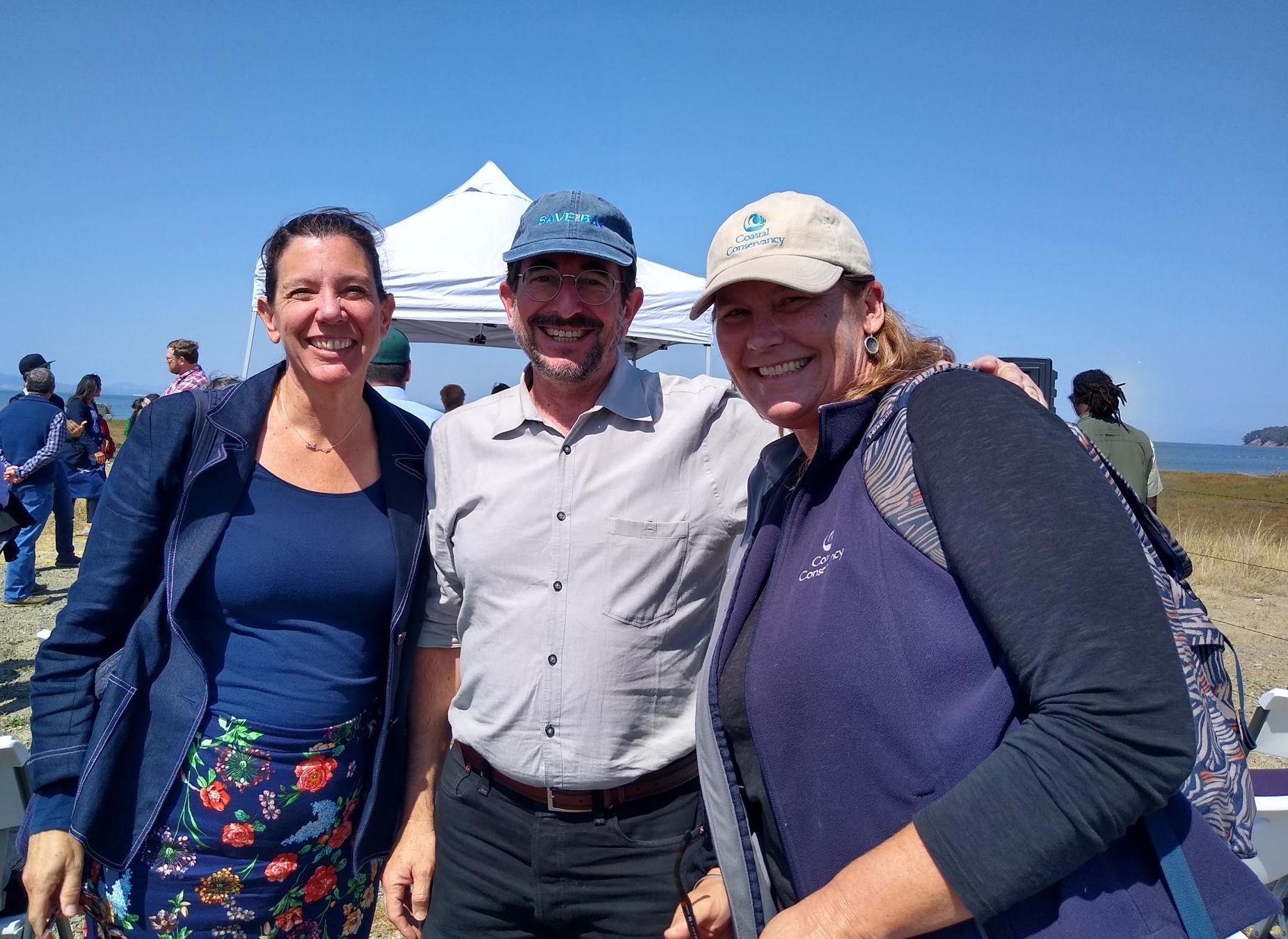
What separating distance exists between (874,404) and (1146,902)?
765 millimetres

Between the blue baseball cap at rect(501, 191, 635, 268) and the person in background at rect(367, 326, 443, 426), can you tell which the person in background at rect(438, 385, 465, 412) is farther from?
the blue baseball cap at rect(501, 191, 635, 268)

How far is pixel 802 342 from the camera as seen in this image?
1507 mm

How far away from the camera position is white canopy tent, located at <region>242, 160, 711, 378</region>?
24.3 feet

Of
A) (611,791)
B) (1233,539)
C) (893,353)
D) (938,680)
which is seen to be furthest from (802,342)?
(1233,539)

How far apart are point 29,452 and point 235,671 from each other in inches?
293

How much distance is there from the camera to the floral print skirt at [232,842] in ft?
5.76

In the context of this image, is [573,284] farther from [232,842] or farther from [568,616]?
[232,842]

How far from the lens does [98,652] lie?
181cm

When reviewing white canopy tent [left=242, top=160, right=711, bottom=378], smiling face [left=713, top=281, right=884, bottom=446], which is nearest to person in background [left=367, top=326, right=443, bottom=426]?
white canopy tent [left=242, top=160, right=711, bottom=378]

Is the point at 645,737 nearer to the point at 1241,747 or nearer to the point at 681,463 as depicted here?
the point at 681,463

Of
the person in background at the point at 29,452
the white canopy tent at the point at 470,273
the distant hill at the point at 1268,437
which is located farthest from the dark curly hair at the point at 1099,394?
the distant hill at the point at 1268,437

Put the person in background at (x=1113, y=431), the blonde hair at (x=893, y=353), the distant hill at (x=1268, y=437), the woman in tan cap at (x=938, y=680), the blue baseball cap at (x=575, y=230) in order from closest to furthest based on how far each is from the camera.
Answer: the woman in tan cap at (x=938, y=680)
the blonde hair at (x=893, y=353)
the blue baseball cap at (x=575, y=230)
the person in background at (x=1113, y=431)
the distant hill at (x=1268, y=437)

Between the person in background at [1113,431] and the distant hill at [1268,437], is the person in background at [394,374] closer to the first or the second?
the person in background at [1113,431]

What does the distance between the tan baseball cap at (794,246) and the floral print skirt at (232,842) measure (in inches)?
52.3
